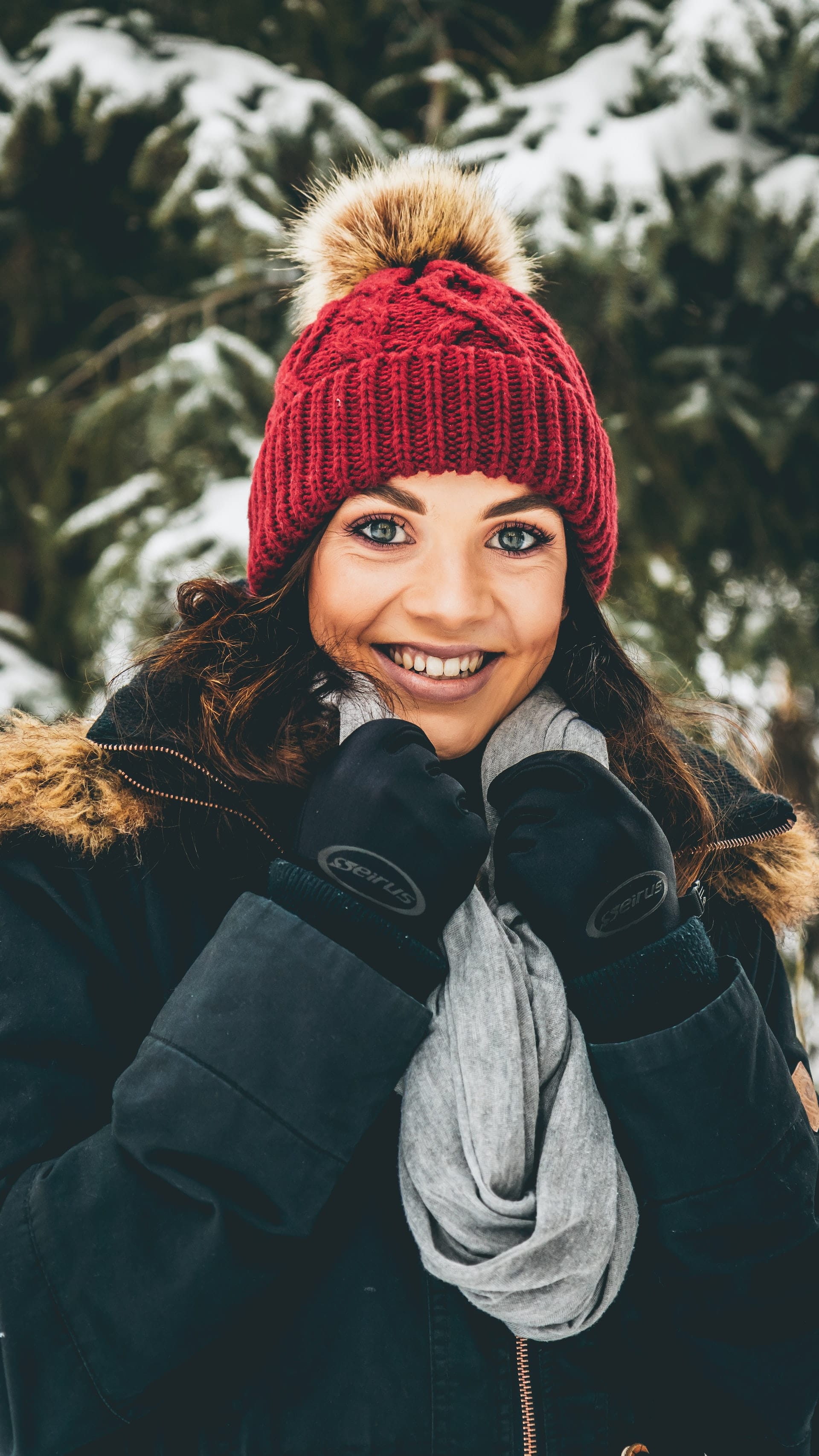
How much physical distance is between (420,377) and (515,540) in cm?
26

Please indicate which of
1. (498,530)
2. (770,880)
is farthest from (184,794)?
(770,880)

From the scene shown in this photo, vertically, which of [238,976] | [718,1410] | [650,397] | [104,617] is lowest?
[104,617]

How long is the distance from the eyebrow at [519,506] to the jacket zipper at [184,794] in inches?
20.0

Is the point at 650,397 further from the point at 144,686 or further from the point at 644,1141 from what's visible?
the point at 644,1141

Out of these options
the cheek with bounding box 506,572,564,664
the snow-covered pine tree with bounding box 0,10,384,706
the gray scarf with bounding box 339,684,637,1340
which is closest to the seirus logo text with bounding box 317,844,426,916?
the gray scarf with bounding box 339,684,637,1340

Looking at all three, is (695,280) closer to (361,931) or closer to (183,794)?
(183,794)

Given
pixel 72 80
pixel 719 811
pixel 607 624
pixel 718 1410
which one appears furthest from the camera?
pixel 72 80

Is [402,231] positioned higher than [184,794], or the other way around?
[402,231]

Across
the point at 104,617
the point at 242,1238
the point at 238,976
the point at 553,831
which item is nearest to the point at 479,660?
the point at 553,831

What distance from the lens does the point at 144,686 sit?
1442 mm

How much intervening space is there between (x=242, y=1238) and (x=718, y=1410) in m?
0.65

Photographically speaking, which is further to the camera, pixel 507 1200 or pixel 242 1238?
pixel 507 1200

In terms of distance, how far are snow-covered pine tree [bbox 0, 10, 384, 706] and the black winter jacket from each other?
1568 mm

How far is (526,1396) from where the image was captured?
1.14m
